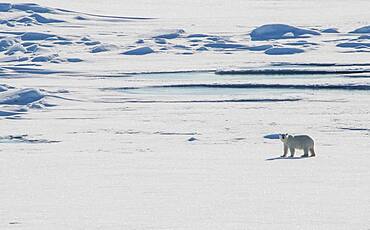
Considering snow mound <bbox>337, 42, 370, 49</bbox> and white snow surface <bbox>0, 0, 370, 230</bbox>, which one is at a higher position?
white snow surface <bbox>0, 0, 370, 230</bbox>

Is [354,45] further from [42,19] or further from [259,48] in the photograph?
[42,19]

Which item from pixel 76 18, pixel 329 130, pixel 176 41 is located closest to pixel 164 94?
pixel 329 130

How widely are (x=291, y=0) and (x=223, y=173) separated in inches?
1496

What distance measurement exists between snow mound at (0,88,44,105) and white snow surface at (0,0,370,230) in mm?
29

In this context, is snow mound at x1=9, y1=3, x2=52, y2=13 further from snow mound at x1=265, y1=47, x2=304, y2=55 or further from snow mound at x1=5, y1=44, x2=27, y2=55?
snow mound at x1=265, y1=47, x2=304, y2=55

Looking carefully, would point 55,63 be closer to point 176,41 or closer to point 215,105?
point 176,41

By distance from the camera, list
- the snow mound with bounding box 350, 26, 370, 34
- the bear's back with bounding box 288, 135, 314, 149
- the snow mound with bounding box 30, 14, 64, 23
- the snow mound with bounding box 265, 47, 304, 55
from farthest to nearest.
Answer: the snow mound with bounding box 30, 14, 64, 23, the snow mound with bounding box 350, 26, 370, 34, the snow mound with bounding box 265, 47, 304, 55, the bear's back with bounding box 288, 135, 314, 149

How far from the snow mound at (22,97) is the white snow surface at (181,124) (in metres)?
0.03

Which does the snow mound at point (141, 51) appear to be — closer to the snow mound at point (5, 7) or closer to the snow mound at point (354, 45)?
the snow mound at point (354, 45)

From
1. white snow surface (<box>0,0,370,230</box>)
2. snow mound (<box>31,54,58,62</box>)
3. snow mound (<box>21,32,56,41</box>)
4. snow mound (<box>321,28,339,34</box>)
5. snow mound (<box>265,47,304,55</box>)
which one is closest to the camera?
white snow surface (<box>0,0,370,230</box>)

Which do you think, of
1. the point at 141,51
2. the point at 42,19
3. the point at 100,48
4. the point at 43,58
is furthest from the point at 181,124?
the point at 42,19

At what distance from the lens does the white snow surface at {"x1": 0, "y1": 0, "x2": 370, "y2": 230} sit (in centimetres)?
521

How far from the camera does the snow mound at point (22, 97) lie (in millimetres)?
13727

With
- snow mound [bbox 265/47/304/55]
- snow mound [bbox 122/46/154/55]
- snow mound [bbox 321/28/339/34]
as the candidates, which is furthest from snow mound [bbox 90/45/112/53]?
snow mound [bbox 321/28/339/34]
